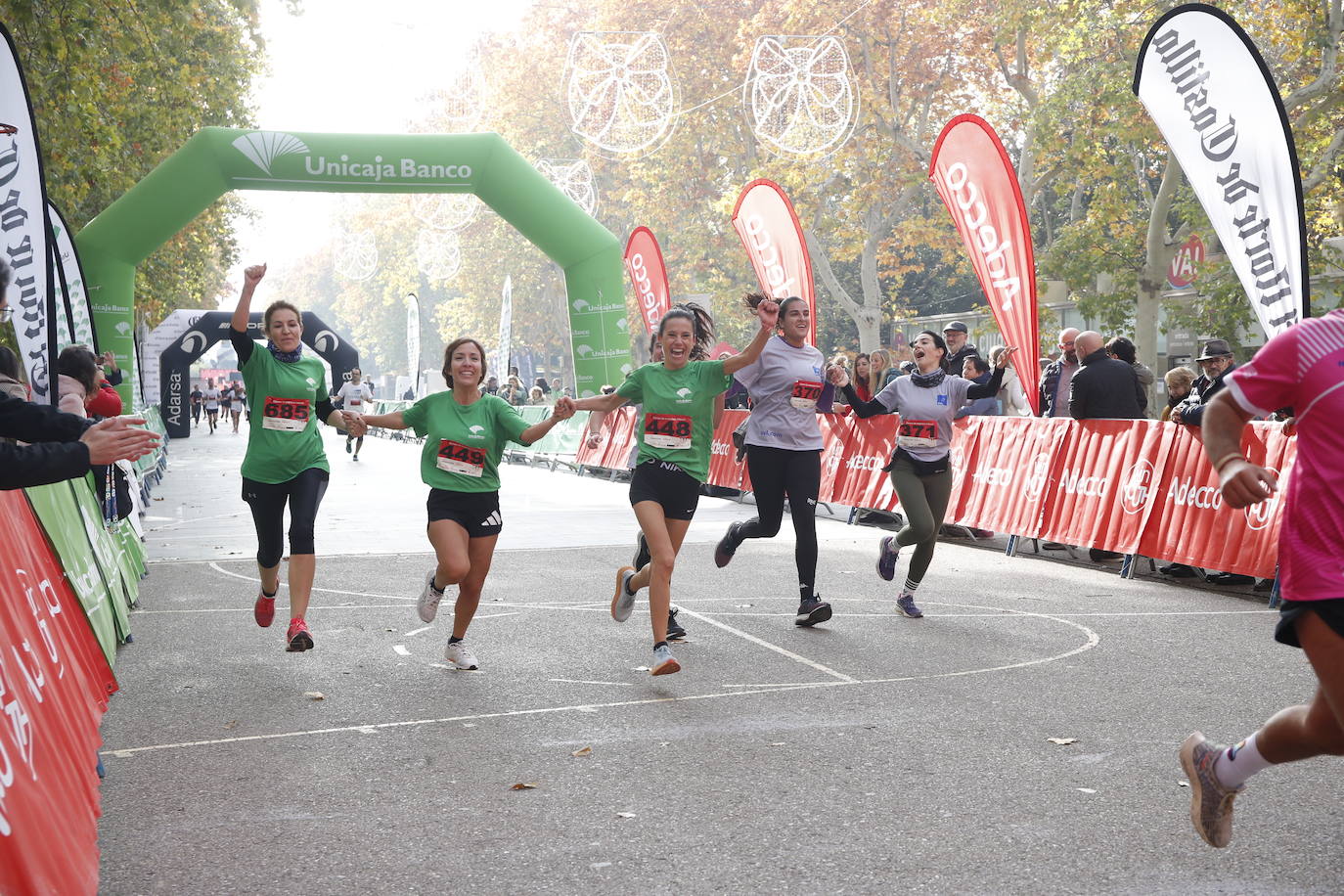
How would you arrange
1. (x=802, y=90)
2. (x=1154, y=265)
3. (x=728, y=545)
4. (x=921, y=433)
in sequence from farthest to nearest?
1. (x=1154, y=265)
2. (x=802, y=90)
3. (x=728, y=545)
4. (x=921, y=433)

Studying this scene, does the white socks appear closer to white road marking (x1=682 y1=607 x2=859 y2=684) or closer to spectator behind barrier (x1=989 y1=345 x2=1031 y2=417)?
white road marking (x1=682 y1=607 x2=859 y2=684)

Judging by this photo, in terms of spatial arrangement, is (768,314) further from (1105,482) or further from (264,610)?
(1105,482)

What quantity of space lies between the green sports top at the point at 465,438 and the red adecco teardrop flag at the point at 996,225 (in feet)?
25.1

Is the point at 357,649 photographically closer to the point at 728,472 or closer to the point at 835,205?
the point at 728,472

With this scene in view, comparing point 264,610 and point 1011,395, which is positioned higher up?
point 1011,395

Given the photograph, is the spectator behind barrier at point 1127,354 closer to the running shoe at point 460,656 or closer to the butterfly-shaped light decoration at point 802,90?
the running shoe at point 460,656

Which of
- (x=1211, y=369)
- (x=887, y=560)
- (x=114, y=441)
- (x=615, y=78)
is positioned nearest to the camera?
(x=114, y=441)

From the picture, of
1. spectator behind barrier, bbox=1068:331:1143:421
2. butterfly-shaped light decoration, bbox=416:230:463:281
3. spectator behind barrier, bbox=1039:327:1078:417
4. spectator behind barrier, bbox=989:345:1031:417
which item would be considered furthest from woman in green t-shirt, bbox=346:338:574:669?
butterfly-shaped light decoration, bbox=416:230:463:281

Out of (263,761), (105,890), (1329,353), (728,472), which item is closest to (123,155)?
(728,472)

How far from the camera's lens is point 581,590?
10.5 m

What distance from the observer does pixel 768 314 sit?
7559 millimetres

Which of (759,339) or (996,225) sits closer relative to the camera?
(759,339)

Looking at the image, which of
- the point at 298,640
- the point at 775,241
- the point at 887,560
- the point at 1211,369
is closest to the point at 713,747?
the point at 298,640

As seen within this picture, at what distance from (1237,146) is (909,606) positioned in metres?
4.33
